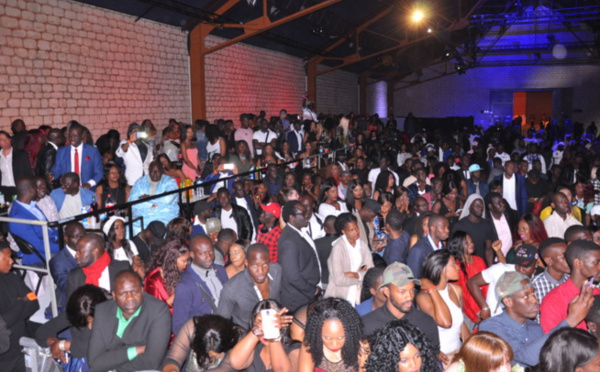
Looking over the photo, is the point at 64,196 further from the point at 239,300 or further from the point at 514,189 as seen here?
the point at 514,189

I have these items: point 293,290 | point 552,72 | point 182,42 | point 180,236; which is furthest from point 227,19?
point 552,72

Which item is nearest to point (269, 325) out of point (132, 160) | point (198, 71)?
point (132, 160)

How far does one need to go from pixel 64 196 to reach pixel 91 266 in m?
2.43

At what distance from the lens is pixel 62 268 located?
4.89 meters

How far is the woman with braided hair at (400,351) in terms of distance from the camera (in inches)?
114

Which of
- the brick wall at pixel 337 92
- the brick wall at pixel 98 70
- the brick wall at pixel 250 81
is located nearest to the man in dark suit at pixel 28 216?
the brick wall at pixel 98 70

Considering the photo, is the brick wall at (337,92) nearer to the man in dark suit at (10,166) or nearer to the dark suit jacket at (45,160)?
the dark suit jacket at (45,160)

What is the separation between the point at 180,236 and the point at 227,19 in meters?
9.16

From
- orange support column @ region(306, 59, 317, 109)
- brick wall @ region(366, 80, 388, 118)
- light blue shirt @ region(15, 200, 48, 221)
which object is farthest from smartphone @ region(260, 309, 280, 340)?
brick wall @ region(366, 80, 388, 118)

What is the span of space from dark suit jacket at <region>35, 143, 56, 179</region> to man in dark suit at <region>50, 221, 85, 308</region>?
302 cm

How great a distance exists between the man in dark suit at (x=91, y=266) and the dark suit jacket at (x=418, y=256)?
262 cm

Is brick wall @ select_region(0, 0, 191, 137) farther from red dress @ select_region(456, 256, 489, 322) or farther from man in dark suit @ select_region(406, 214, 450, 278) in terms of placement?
red dress @ select_region(456, 256, 489, 322)

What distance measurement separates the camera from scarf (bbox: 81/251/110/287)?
4.48m

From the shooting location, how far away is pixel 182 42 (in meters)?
13.2
